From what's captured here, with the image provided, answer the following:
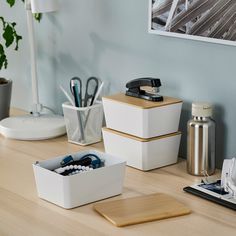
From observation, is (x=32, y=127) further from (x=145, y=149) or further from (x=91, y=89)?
(x=145, y=149)

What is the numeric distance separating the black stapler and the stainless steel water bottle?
13 cm

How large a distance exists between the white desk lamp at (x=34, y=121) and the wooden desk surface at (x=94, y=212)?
0.63 ft

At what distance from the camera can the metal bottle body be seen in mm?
1725

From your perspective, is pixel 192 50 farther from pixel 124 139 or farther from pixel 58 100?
pixel 58 100

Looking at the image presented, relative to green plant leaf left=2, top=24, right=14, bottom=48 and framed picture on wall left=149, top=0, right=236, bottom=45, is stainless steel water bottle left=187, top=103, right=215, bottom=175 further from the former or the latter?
green plant leaf left=2, top=24, right=14, bottom=48

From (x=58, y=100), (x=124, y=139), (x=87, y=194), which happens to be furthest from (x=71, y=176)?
(x=58, y=100)

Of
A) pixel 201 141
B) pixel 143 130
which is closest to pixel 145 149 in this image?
pixel 143 130

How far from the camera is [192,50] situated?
5.99 feet

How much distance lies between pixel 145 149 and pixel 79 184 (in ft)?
0.97

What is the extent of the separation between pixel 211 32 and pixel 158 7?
7.7 inches

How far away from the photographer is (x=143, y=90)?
6.17ft

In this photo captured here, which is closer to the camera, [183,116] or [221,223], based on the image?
[221,223]

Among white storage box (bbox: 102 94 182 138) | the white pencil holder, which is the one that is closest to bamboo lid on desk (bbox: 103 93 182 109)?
white storage box (bbox: 102 94 182 138)

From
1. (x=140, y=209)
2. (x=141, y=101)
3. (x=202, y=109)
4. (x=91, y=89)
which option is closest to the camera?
(x=140, y=209)
